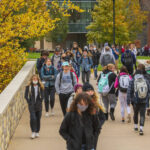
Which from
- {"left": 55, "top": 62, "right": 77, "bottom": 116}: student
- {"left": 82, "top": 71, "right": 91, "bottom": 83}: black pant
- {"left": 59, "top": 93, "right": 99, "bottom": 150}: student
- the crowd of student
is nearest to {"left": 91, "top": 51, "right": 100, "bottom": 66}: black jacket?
{"left": 82, "top": 71, "right": 91, "bottom": 83}: black pant

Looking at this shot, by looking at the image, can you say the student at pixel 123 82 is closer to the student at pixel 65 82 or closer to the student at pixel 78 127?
the student at pixel 65 82

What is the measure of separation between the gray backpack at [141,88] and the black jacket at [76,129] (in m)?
4.06

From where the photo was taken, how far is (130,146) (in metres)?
9.30

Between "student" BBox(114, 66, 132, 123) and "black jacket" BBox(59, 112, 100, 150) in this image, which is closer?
"black jacket" BBox(59, 112, 100, 150)

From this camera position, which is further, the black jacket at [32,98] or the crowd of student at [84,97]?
the black jacket at [32,98]

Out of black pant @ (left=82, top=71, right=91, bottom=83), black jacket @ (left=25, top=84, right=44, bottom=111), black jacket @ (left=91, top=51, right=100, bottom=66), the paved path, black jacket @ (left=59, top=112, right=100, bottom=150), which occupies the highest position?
black jacket @ (left=59, top=112, right=100, bottom=150)

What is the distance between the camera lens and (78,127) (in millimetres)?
6004

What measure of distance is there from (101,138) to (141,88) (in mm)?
1446

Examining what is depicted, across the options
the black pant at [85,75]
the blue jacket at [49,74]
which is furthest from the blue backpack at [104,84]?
the black pant at [85,75]

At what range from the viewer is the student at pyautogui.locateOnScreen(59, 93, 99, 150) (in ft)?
19.6

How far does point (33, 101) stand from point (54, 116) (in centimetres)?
287

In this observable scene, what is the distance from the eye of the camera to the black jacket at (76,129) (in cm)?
600

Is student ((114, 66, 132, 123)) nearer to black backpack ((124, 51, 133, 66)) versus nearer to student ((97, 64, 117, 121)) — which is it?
student ((97, 64, 117, 121))

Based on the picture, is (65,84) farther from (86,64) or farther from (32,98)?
(86,64)
